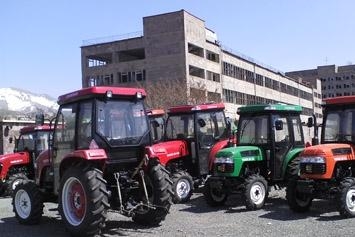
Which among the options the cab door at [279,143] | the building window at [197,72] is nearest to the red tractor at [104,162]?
the cab door at [279,143]

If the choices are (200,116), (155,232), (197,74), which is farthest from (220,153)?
(197,74)

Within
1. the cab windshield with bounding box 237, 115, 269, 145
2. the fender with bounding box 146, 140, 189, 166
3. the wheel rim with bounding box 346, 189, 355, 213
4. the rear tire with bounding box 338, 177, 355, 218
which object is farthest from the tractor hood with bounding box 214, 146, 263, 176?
the wheel rim with bounding box 346, 189, 355, 213

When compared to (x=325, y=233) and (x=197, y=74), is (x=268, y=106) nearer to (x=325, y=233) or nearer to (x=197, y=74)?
(x=325, y=233)

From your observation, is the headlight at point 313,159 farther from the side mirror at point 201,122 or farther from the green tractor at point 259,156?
the side mirror at point 201,122

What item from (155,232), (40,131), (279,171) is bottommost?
(155,232)

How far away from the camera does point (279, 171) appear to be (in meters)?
13.1

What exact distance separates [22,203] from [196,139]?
5190mm

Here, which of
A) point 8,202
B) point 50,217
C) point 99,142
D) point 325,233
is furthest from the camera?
point 8,202

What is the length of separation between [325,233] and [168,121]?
24.4ft

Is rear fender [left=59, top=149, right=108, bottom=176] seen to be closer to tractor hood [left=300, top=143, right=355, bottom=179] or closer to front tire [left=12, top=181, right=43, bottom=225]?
front tire [left=12, top=181, right=43, bottom=225]

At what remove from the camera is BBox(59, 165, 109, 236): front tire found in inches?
368

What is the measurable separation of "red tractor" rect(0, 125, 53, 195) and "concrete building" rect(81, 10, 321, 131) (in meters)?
40.3

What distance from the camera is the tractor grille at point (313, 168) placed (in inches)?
434

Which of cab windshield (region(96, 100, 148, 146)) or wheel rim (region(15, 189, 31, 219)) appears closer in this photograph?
cab windshield (region(96, 100, 148, 146))
